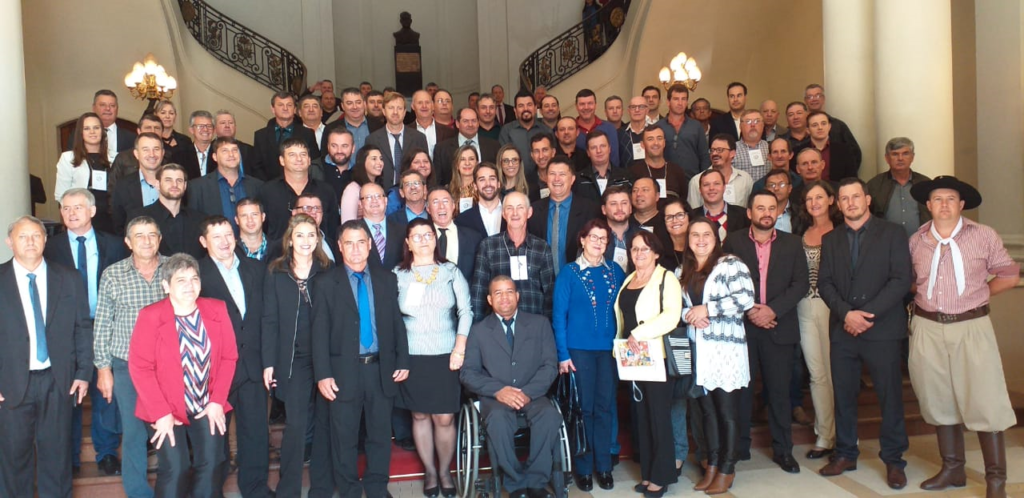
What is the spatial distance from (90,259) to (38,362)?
27.2 inches

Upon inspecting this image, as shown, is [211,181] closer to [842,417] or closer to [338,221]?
[338,221]

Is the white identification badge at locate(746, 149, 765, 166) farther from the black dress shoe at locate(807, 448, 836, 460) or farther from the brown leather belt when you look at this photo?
the black dress shoe at locate(807, 448, 836, 460)

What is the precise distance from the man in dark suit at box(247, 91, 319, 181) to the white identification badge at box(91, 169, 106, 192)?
1.13 meters

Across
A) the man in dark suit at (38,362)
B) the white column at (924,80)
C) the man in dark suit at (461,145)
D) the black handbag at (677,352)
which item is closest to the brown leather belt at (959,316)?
the black handbag at (677,352)

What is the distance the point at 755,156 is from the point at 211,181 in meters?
4.16

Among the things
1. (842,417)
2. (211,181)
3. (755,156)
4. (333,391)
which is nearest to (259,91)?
(211,181)

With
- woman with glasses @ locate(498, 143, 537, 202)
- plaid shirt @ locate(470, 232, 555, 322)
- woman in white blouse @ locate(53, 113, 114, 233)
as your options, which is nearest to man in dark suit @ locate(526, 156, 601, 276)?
woman with glasses @ locate(498, 143, 537, 202)

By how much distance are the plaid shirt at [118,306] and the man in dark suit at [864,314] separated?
3.93 m

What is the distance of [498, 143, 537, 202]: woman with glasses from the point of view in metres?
5.86

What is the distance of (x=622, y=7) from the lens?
42.5 ft

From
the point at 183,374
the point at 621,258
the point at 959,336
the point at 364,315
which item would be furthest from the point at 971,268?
the point at 183,374

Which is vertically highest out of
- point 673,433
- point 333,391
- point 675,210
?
point 675,210

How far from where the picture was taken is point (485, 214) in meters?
5.68

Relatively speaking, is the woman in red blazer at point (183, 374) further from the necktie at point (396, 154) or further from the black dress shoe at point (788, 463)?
the black dress shoe at point (788, 463)
